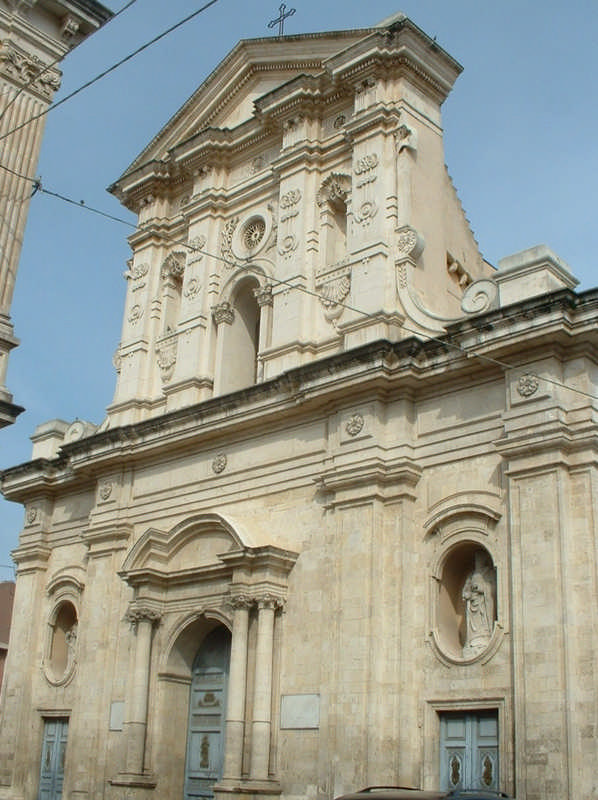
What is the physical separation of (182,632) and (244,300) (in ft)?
22.2

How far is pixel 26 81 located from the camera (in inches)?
622

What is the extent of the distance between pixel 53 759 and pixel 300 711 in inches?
274

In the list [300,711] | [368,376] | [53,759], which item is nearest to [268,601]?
[300,711]

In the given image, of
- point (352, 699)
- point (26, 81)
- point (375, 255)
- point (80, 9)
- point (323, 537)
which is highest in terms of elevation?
point (80, 9)

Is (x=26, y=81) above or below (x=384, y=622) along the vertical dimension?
above

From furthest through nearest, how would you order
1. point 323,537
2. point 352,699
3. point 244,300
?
point 244,300 → point 323,537 → point 352,699

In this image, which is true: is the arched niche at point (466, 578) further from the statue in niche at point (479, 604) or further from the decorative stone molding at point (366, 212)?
the decorative stone molding at point (366, 212)

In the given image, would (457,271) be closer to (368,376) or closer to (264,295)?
(264,295)

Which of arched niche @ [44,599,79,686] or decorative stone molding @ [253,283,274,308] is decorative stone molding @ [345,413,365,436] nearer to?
decorative stone molding @ [253,283,274,308]

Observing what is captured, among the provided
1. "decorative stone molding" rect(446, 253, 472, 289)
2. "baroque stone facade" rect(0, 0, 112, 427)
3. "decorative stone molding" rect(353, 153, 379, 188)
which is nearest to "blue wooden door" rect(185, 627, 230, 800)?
"baroque stone facade" rect(0, 0, 112, 427)

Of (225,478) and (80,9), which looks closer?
(80,9)

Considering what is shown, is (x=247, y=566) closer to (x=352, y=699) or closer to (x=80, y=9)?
(x=352, y=699)

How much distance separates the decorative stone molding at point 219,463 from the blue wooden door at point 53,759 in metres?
6.12

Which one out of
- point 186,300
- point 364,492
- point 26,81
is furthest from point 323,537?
point 26,81
